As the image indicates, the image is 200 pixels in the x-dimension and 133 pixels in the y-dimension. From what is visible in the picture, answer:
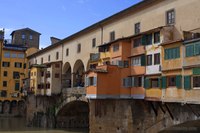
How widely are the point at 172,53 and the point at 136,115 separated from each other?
288 inches

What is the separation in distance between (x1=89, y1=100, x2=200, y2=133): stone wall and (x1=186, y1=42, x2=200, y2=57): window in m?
3.60

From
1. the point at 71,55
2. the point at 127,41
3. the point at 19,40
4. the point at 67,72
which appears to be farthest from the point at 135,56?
the point at 19,40

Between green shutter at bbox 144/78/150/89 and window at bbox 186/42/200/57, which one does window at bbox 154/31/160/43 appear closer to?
green shutter at bbox 144/78/150/89

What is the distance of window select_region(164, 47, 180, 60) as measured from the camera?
22.8 metres

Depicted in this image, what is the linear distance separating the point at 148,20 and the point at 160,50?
5.26 meters

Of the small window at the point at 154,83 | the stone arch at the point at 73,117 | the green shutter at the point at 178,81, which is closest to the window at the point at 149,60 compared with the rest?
the small window at the point at 154,83

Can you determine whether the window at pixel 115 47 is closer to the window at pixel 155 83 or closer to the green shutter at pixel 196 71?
the window at pixel 155 83

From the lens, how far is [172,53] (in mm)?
23266

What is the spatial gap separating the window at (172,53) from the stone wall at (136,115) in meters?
3.57

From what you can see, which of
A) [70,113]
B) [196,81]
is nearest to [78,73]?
[70,113]

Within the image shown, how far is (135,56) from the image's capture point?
92.8 feet

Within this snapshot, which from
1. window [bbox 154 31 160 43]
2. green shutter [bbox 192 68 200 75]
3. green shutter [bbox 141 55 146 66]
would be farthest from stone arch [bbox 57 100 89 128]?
green shutter [bbox 192 68 200 75]

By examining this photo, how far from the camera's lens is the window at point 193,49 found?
20.9 metres

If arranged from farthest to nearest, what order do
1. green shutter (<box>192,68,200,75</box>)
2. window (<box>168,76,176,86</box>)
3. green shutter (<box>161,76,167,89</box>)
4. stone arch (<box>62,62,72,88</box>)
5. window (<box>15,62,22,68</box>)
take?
window (<box>15,62,22,68</box>), stone arch (<box>62,62,72,88</box>), green shutter (<box>161,76,167,89</box>), window (<box>168,76,176,86</box>), green shutter (<box>192,68,200,75</box>)
